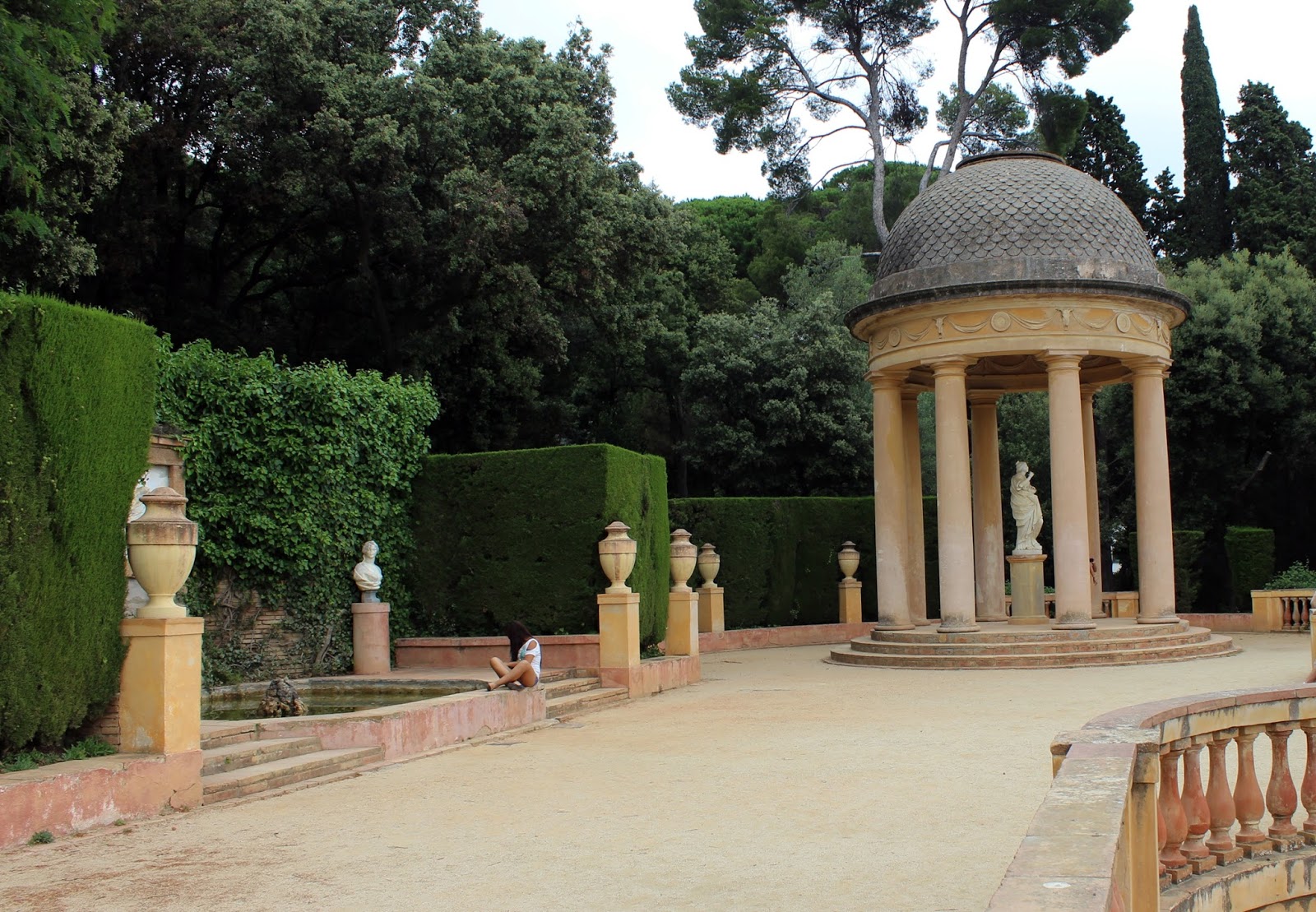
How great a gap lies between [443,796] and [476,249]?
17.5m

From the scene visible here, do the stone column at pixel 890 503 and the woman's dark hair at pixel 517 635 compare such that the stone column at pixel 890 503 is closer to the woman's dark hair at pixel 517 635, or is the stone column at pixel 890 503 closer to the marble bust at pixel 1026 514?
the marble bust at pixel 1026 514

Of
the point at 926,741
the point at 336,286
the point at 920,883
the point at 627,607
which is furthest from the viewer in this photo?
the point at 336,286

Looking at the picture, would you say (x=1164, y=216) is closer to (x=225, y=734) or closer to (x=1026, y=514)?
(x=1026, y=514)

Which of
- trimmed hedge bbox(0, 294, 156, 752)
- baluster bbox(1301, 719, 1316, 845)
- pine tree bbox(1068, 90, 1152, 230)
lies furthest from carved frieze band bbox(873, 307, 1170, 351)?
pine tree bbox(1068, 90, 1152, 230)

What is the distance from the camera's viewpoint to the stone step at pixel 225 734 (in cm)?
1113

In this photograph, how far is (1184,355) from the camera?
32.2m

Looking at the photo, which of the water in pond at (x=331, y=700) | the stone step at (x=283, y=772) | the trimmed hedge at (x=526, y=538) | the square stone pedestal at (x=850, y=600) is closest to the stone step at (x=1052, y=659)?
the trimmed hedge at (x=526, y=538)

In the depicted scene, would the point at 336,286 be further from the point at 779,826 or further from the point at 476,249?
the point at 779,826

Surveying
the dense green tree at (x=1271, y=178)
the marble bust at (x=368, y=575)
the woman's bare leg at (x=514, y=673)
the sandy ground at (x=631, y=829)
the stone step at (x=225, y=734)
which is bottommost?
the sandy ground at (x=631, y=829)

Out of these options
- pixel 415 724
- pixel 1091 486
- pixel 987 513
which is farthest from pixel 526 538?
pixel 1091 486

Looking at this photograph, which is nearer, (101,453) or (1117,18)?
(101,453)

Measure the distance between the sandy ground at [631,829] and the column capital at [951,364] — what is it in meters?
8.96

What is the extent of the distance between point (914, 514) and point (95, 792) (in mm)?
19450

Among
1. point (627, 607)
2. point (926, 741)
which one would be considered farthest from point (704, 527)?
point (926, 741)
